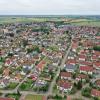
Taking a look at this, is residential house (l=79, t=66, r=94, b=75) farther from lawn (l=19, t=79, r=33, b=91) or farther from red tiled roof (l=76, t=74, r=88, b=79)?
lawn (l=19, t=79, r=33, b=91)

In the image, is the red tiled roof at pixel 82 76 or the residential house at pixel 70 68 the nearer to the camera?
the red tiled roof at pixel 82 76

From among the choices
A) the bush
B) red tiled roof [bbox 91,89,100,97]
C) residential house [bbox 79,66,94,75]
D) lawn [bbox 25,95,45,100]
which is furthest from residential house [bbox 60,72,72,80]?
lawn [bbox 25,95,45,100]

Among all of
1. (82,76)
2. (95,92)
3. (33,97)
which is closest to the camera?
(33,97)

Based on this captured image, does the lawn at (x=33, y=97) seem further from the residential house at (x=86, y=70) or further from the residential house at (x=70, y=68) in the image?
the residential house at (x=86, y=70)

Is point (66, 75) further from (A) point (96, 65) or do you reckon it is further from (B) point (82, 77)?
(A) point (96, 65)

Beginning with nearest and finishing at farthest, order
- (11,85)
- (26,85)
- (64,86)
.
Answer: (64,86), (26,85), (11,85)

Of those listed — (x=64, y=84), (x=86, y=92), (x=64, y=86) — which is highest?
(x=64, y=84)

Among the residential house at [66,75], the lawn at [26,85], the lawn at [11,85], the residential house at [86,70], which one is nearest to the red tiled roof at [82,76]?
the residential house at [66,75]

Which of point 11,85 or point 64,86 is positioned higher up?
point 64,86

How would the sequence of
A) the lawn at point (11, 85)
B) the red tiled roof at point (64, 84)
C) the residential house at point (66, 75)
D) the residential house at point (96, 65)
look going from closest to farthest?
the red tiled roof at point (64, 84), the lawn at point (11, 85), the residential house at point (66, 75), the residential house at point (96, 65)

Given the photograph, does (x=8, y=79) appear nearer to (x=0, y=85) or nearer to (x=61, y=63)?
(x=0, y=85)

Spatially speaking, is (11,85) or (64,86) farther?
(11,85)

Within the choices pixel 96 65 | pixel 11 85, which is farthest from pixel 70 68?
pixel 11 85
